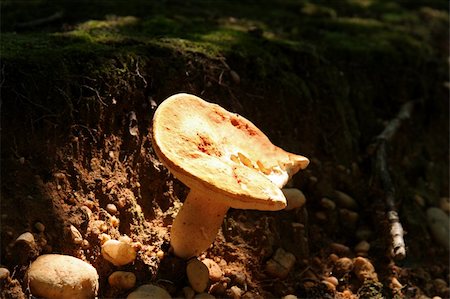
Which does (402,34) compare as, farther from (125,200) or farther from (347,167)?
(125,200)

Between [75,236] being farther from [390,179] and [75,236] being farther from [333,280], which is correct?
[390,179]

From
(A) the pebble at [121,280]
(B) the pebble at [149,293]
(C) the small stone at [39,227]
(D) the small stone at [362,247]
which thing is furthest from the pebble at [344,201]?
(C) the small stone at [39,227]

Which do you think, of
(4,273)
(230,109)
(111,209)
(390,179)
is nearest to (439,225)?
(390,179)

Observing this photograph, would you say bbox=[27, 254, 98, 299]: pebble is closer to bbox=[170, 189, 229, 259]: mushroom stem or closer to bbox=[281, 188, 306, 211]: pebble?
bbox=[170, 189, 229, 259]: mushroom stem

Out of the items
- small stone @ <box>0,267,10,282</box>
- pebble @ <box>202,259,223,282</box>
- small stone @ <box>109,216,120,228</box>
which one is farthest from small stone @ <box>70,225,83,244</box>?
pebble @ <box>202,259,223,282</box>

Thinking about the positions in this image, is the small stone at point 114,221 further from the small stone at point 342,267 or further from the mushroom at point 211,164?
the small stone at point 342,267

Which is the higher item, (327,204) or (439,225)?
(327,204)
